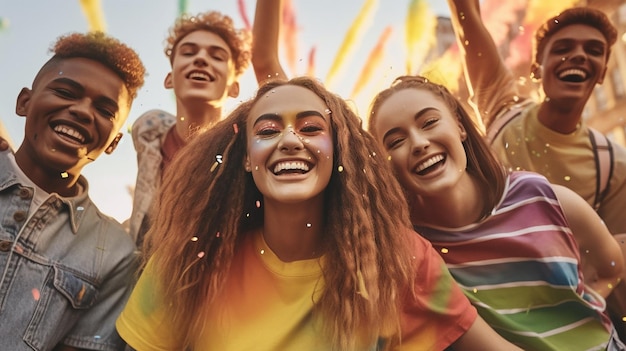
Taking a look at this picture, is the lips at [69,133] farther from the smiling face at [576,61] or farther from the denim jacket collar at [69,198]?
the smiling face at [576,61]

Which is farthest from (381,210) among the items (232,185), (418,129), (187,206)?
(187,206)

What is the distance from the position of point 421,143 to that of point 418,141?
12mm

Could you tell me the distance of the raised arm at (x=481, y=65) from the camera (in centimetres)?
200

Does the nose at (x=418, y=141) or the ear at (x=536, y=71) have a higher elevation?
the ear at (x=536, y=71)

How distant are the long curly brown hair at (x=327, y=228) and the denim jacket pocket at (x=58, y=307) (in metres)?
0.19

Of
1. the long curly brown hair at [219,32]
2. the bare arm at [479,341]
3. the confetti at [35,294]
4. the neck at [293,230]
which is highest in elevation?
the long curly brown hair at [219,32]

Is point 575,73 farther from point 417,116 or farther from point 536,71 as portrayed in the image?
point 417,116

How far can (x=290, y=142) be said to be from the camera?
1.27 meters

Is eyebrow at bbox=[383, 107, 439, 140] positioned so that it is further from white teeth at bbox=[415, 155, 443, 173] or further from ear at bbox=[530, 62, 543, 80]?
ear at bbox=[530, 62, 543, 80]

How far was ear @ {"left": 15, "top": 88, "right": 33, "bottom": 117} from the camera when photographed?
5.09 ft

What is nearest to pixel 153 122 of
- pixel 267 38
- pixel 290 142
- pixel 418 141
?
pixel 267 38

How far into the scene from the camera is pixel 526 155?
192 centimetres

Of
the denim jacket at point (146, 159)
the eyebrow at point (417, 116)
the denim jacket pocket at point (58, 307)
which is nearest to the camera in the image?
the denim jacket pocket at point (58, 307)

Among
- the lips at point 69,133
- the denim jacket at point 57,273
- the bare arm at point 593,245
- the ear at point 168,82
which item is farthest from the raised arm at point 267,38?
the bare arm at point 593,245
